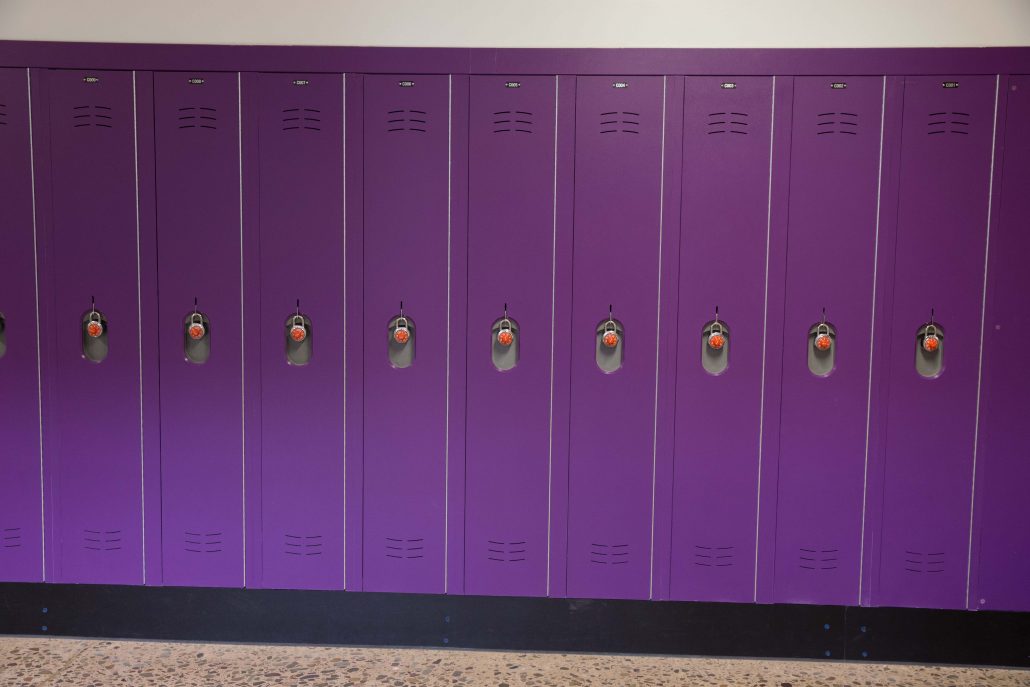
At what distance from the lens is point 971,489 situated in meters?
2.40

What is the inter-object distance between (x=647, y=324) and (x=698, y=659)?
126cm

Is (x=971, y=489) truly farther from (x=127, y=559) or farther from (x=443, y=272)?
(x=127, y=559)

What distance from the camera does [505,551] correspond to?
2480 millimetres

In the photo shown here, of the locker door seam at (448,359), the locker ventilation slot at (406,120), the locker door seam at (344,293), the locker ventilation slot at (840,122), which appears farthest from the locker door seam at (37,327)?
the locker ventilation slot at (840,122)

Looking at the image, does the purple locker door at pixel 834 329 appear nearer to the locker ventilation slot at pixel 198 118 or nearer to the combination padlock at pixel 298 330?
the combination padlock at pixel 298 330

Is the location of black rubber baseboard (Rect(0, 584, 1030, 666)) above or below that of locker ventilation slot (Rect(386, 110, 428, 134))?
below

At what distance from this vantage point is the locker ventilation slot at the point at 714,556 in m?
2.45

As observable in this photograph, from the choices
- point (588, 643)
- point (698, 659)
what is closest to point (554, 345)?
point (588, 643)

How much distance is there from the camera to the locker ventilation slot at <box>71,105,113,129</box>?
2396mm

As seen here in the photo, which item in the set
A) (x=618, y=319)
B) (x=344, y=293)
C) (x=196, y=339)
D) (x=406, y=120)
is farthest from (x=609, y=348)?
(x=196, y=339)

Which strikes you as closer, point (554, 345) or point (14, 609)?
point (554, 345)

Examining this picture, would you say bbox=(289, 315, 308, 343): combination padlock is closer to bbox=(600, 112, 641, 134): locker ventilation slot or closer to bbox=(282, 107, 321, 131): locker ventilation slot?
bbox=(282, 107, 321, 131): locker ventilation slot

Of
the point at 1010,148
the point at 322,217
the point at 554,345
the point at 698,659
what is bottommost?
the point at 698,659

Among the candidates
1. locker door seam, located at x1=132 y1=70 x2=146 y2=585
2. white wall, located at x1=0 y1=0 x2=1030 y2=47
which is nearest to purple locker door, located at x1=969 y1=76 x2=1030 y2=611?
white wall, located at x1=0 y1=0 x2=1030 y2=47
